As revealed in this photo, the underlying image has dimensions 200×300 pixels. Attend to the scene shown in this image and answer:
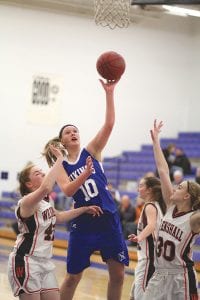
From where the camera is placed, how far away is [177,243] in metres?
4.91

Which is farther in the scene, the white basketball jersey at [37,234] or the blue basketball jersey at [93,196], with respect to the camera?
the blue basketball jersey at [93,196]

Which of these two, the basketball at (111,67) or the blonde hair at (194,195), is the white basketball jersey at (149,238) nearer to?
the blonde hair at (194,195)

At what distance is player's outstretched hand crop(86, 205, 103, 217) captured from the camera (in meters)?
5.34

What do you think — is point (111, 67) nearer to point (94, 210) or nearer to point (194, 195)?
point (94, 210)

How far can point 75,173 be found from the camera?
553 centimetres

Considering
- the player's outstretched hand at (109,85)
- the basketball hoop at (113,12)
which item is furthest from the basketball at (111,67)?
the basketball hoop at (113,12)

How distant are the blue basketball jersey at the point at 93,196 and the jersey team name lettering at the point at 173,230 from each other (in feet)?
2.00

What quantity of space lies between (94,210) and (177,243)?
0.79 meters

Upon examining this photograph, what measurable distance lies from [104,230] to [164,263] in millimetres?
702

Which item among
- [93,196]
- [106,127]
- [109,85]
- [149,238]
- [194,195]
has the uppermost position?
[109,85]

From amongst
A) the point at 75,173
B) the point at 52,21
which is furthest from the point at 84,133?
the point at 75,173

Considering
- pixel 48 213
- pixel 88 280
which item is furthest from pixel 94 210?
pixel 88 280

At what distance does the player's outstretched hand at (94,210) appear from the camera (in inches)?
210

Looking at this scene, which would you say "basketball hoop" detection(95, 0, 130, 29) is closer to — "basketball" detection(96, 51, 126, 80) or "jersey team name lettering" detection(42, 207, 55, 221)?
"basketball" detection(96, 51, 126, 80)
